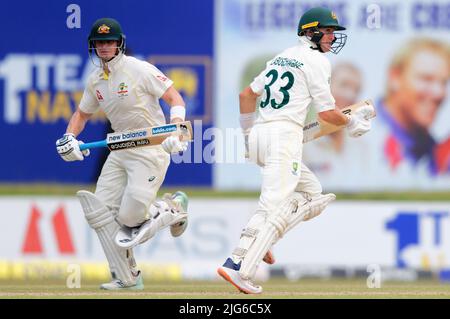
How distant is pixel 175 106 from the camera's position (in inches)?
439

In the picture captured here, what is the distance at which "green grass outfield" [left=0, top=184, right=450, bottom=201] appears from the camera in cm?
1703

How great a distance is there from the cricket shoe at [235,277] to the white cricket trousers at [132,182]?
3.86 feet

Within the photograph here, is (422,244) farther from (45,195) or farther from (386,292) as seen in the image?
(386,292)

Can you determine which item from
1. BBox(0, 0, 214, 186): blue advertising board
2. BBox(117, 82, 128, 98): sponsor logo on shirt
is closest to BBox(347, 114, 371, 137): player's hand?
BBox(117, 82, 128, 98): sponsor logo on shirt

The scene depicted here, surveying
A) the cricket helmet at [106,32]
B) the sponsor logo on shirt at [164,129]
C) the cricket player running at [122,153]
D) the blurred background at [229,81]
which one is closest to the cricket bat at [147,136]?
the sponsor logo on shirt at [164,129]

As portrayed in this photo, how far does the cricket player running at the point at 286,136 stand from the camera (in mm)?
10516

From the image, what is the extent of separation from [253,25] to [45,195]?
302 cm

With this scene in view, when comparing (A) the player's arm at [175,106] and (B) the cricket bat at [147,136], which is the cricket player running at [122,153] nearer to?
(A) the player's arm at [175,106]

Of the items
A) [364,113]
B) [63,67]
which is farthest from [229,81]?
[364,113]

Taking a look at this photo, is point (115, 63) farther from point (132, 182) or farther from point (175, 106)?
point (132, 182)

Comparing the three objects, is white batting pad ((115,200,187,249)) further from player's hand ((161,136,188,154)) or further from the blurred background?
the blurred background

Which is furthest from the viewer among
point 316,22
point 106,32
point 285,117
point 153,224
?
point 153,224

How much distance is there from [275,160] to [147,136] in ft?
3.29

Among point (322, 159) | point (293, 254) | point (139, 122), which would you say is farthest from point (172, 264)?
point (139, 122)
